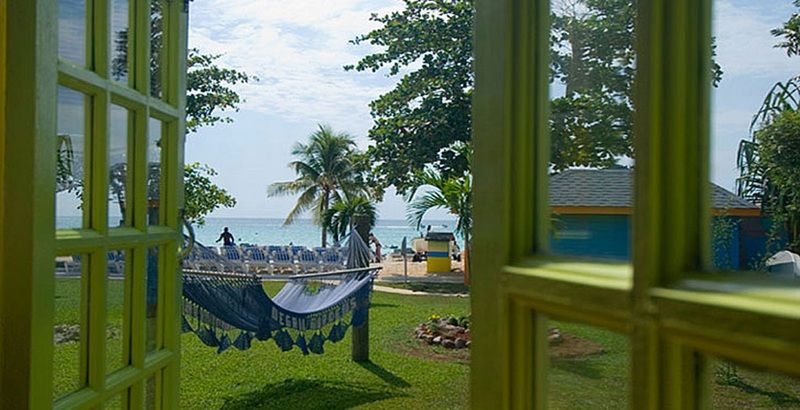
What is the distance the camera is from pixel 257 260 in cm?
602

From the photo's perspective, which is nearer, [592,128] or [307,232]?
[592,128]

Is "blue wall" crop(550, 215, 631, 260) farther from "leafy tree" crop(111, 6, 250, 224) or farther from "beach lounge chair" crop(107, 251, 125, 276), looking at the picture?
"leafy tree" crop(111, 6, 250, 224)

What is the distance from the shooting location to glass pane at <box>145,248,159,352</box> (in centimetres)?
99

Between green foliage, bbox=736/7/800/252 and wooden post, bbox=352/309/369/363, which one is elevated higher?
green foliage, bbox=736/7/800/252

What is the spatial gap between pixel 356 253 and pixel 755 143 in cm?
475

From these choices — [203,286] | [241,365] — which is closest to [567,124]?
[203,286]

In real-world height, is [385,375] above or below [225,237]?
below

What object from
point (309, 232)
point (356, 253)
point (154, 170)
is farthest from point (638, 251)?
point (309, 232)

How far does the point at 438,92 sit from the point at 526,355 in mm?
7741

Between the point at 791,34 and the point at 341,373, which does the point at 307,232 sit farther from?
the point at 791,34

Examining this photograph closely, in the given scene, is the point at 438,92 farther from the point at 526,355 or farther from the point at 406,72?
the point at 526,355

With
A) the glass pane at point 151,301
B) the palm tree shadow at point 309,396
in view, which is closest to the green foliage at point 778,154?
the glass pane at point 151,301

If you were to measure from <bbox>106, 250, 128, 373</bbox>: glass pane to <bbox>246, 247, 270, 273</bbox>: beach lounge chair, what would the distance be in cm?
509

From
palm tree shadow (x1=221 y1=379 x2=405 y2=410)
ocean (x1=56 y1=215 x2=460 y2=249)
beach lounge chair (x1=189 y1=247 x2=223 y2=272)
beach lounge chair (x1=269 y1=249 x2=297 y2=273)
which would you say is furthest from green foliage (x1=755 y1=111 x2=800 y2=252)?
ocean (x1=56 y1=215 x2=460 y2=249)
